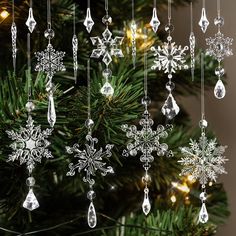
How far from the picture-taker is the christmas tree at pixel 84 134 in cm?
55

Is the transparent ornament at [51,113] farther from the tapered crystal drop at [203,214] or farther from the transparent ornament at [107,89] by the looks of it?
the tapered crystal drop at [203,214]

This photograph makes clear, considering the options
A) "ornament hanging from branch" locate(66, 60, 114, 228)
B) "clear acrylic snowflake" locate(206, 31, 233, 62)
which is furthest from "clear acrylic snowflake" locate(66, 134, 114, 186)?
"clear acrylic snowflake" locate(206, 31, 233, 62)

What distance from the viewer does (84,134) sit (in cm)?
56

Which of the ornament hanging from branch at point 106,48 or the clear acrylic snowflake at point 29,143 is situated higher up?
the ornament hanging from branch at point 106,48

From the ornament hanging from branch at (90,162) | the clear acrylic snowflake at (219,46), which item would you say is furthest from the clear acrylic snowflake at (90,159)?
the clear acrylic snowflake at (219,46)

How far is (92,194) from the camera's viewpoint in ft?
1.76

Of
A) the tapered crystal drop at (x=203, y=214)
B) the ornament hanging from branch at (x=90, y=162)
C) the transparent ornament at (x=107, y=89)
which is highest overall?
the transparent ornament at (x=107, y=89)

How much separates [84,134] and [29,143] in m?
0.05

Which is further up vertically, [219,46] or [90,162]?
[219,46]

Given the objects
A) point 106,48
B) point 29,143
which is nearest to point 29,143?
point 29,143

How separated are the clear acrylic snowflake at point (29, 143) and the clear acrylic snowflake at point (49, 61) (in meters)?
0.04

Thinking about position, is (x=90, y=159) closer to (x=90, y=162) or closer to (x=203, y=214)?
Answer: (x=90, y=162)

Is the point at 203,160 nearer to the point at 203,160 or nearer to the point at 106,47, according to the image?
the point at 203,160

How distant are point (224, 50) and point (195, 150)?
9 centimetres
